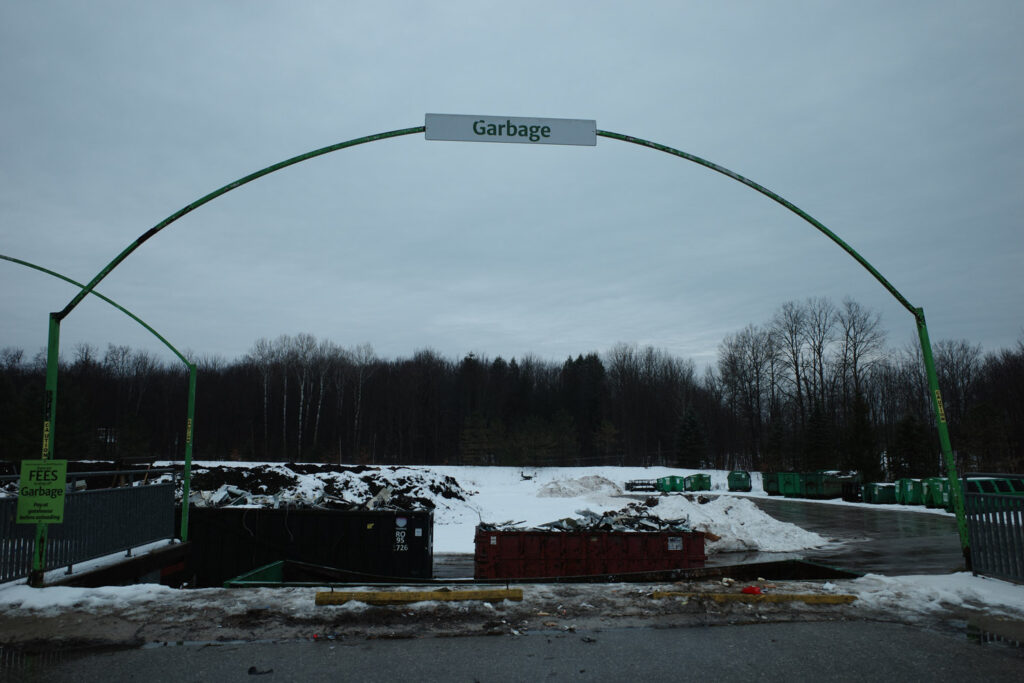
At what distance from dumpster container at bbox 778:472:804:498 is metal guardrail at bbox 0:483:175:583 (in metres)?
37.4

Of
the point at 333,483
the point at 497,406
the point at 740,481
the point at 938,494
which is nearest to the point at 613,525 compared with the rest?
the point at 333,483

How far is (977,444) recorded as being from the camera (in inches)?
1502

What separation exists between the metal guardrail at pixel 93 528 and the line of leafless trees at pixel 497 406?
45645mm

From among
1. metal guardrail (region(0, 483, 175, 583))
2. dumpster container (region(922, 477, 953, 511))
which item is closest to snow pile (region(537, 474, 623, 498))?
dumpster container (region(922, 477, 953, 511))

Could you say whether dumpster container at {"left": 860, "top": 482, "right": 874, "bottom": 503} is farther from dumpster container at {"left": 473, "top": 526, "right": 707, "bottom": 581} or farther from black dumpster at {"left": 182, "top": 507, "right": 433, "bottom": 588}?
black dumpster at {"left": 182, "top": 507, "right": 433, "bottom": 588}

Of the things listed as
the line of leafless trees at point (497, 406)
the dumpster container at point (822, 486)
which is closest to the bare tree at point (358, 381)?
the line of leafless trees at point (497, 406)

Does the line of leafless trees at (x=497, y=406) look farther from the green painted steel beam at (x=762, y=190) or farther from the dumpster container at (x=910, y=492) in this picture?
the green painted steel beam at (x=762, y=190)

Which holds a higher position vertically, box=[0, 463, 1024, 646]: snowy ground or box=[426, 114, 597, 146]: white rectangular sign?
box=[426, 114, 597, 146]: white rectangular sign

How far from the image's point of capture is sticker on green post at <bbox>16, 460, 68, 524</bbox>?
7.98 meters

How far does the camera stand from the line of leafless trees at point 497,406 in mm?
58844

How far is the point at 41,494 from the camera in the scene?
8.06m

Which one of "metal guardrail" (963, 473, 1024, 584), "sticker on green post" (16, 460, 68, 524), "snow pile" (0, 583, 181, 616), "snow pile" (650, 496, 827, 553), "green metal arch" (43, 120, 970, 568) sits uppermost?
"green metal arch" (43, 120, 970, 568)

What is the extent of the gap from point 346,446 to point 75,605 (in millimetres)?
72436

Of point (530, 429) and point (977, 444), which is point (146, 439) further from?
point (977, 444)
